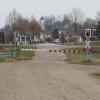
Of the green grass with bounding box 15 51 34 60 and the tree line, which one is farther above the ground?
the tree line

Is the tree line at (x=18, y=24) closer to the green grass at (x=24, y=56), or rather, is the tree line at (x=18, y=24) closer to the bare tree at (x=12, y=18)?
the bare tree at (x=12, y=18)

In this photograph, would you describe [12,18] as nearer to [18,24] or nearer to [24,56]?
[18,24]

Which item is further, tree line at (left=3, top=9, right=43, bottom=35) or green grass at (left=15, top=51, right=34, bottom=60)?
tree line at (left=3, top=9, right=43, bottom=35)

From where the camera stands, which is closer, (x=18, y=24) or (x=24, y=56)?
(x=24, y=56)

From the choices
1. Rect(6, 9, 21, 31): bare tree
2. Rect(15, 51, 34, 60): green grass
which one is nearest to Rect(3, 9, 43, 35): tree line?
Rect(6, 9, 21, 31): bare tree

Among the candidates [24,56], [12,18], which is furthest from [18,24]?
[24,56]

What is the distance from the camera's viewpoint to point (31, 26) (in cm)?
12012

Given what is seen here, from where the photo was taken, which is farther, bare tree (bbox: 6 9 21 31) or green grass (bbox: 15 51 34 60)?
bare tree (bbox: 6 9 21 31)

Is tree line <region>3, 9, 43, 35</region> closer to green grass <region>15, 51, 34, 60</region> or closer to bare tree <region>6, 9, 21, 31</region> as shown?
bare tree <region>6, 9, 21, 31</region>

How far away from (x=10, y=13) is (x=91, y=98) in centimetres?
10098

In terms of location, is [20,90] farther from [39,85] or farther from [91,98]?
[91,98]

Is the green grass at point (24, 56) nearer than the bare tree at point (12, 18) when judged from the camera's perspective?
Yes

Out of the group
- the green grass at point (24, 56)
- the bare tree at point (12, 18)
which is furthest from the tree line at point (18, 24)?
the green grass at point (24, 56)

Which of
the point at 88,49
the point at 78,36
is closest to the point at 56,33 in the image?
the point at 78,36
